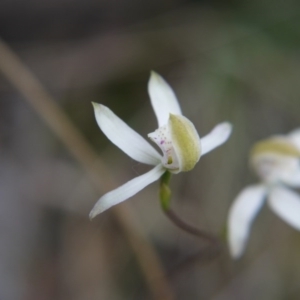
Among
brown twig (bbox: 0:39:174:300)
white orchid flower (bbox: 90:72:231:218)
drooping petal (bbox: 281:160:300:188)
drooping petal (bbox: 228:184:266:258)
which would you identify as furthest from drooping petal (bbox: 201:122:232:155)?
brown twig (bbox: 0:39:174:300)

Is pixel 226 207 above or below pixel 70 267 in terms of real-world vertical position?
below

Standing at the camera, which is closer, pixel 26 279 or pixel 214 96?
pixel 26 279

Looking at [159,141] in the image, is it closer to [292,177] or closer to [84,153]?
[292,177]

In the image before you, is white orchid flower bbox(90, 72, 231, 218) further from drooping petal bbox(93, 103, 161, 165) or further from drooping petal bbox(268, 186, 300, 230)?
drooping petal bbox(268, 186, 300, 230)

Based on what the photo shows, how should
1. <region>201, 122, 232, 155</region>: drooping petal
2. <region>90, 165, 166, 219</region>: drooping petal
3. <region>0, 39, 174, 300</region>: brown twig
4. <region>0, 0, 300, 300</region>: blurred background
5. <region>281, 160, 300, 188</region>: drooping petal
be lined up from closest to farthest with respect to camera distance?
1. <region>90, 165, 166, 219</region>: drooping petal
2. <region>201, 122, 232, 155</region>: drooping petal
3. <region>281, 160, 300, 188</region>: drooping petal
4. <region>0, 39, 174, 300</region>: brown twig
5. <region>0, 0, 300, 300</region>: blurred background

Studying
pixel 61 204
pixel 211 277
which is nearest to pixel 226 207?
pixel 211 277

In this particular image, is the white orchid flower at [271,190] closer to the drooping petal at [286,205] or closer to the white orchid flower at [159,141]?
the drooping petal at [286,205]

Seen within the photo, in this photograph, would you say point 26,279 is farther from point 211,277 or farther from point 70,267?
point 211,277

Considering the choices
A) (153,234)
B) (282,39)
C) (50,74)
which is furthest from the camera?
(282,39)
